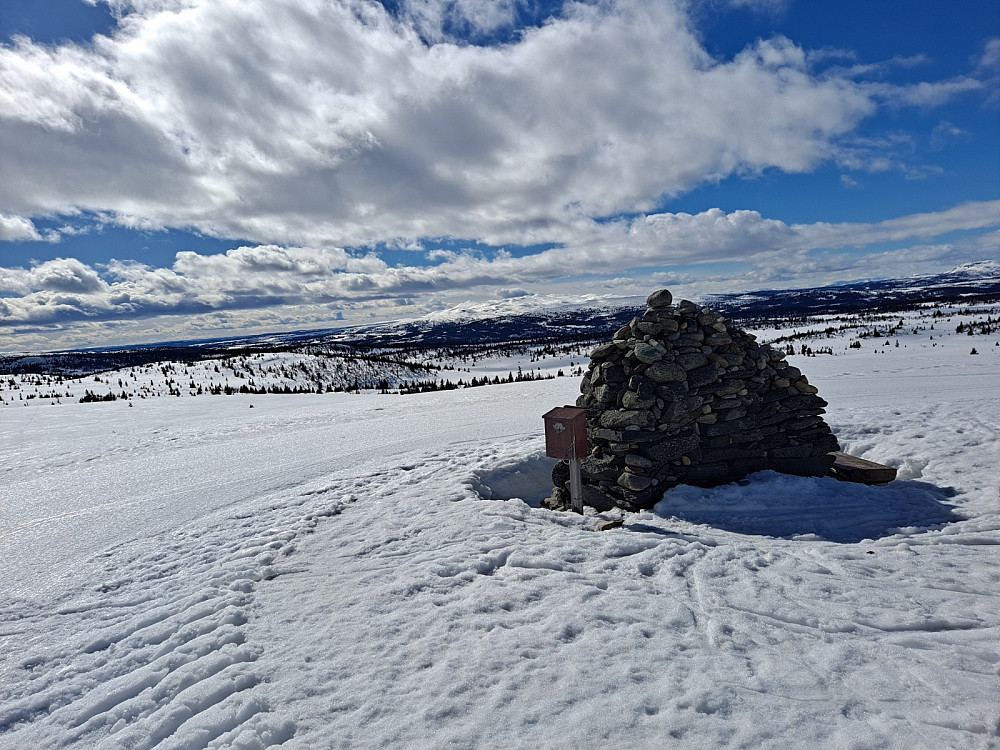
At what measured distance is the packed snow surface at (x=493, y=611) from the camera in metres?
3.01

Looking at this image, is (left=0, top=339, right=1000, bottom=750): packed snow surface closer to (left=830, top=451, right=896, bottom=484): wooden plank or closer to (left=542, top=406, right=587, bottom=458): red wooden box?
(left=830, top=451, right=896, bottom=484): wooden plank

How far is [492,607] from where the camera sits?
4.23 m

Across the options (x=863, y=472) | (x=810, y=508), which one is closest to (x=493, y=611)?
(x=810, y=508)

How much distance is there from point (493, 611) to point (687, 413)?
4.68 meters

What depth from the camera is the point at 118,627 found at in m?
4.23

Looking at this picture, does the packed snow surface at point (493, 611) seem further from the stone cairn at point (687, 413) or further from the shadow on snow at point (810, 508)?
the stone cairn at point (687, 413)

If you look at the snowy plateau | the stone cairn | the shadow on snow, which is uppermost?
the stone cairn

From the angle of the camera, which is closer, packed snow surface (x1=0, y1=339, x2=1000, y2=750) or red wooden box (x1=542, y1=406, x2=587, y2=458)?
packed snow surface (x1=0, y1=339, x2=1000, y2=750)

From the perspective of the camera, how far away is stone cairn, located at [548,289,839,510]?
7332 millimetres

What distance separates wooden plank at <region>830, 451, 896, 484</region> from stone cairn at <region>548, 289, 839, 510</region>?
0.21m

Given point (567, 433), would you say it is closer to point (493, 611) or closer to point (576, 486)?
point (576, 486)

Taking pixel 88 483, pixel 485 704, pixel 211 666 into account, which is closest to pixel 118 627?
pixel 211 666

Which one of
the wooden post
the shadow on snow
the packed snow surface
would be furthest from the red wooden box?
the shadow on snow

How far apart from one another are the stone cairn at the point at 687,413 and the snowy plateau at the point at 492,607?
0.55 metres
